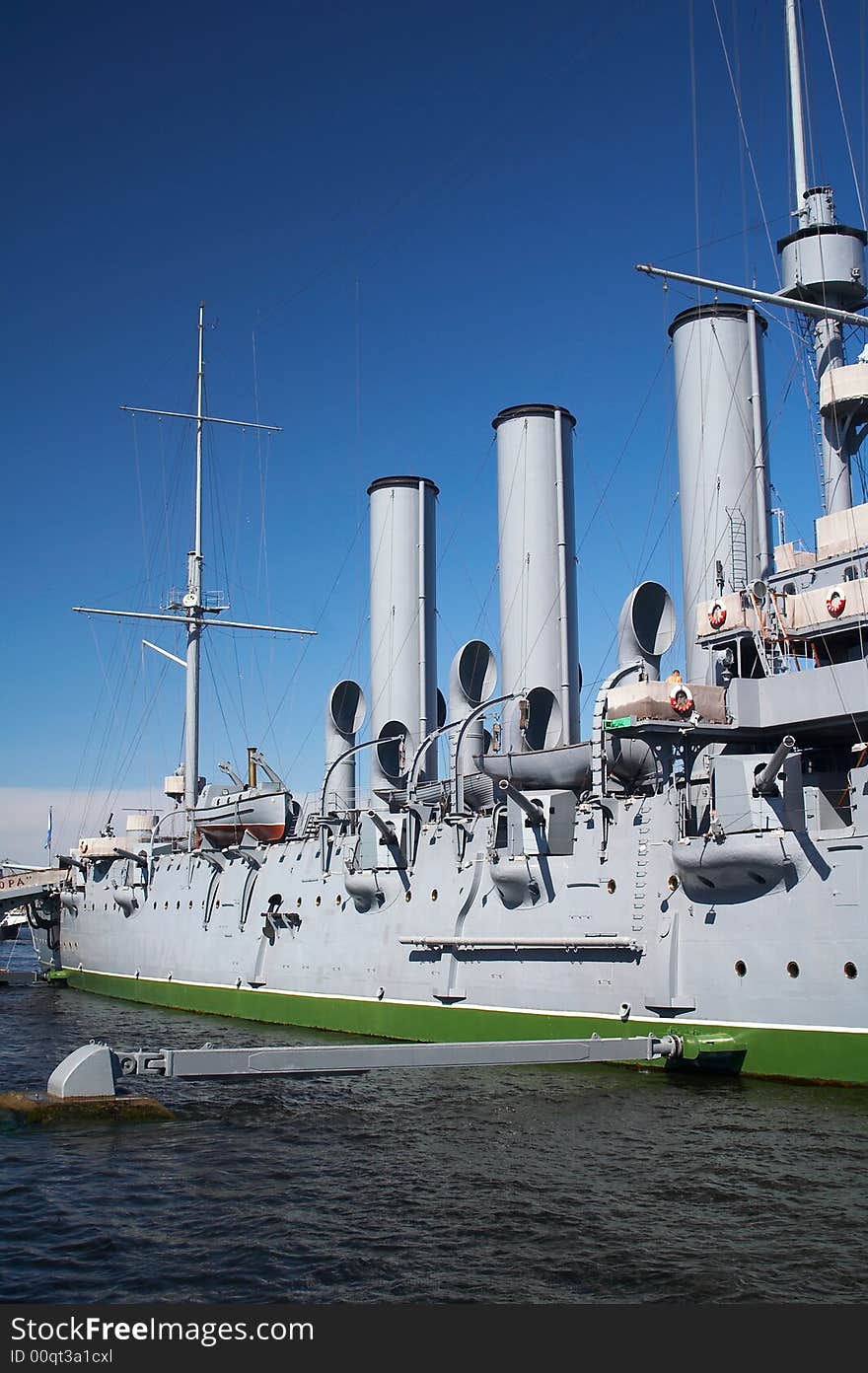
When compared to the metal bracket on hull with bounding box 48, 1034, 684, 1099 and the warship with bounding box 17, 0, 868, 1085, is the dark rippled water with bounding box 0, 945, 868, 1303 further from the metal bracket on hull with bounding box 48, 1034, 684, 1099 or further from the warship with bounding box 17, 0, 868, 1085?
the warship with bounding box 17, 0, 868, 1085

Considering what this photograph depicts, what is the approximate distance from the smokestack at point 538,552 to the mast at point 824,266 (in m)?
10.2

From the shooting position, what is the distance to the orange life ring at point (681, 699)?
21.7 m

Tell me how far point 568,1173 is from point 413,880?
13375mm

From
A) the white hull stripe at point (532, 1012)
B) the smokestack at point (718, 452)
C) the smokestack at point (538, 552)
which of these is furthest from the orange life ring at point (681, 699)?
the smokestack at point (538, 552)

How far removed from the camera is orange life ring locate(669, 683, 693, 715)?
71.3 ft

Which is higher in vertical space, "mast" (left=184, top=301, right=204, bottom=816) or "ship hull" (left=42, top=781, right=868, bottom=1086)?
"mast" (left=184, top=301, right=204, bottom=816)

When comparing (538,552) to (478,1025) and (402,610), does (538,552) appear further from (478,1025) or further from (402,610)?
(478,1025)

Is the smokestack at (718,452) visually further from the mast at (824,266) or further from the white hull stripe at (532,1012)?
the white hull stripe at (532,1012)

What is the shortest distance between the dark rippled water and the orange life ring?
21.8 feet

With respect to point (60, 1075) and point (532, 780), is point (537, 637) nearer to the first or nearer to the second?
point (532, 780)

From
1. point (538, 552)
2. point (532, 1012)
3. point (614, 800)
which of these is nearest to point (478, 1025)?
point (532, 1012)

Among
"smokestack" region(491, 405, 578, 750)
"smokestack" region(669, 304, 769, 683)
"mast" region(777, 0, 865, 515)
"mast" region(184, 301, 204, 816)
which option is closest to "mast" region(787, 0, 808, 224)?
"mast" region(777, 0, 865, 515)

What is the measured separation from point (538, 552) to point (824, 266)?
1174cm

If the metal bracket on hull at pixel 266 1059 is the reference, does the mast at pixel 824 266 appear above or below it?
above
